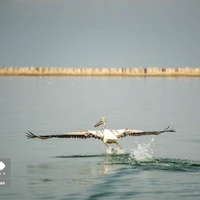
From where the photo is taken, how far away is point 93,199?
97.0 ft

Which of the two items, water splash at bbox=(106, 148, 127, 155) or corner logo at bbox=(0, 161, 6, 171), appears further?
water splash at bbox=(106, 148, 127, 155)

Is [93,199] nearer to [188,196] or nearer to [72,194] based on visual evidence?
[72,194]

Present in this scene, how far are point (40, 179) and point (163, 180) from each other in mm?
4390
